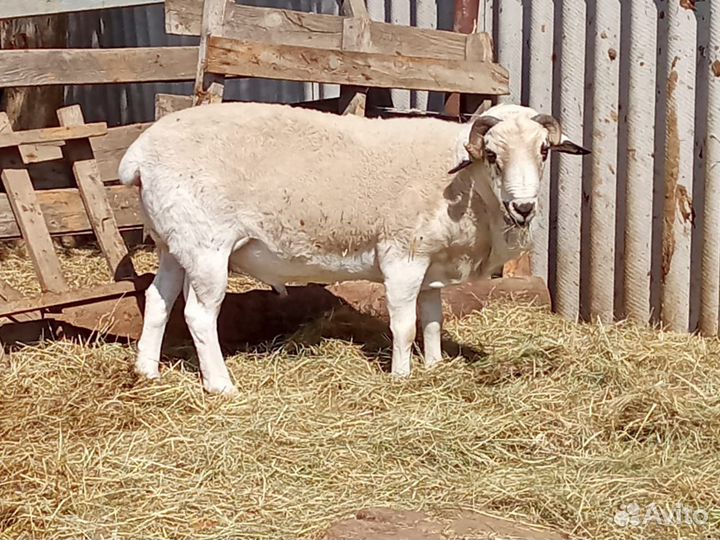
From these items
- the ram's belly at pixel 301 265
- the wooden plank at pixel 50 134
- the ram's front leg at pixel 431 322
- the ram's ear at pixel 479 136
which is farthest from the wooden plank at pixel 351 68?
the ram's front leg at pixel 431 322

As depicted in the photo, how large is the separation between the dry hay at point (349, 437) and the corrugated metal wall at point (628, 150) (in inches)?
23.6

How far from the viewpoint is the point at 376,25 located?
7031 millimetres

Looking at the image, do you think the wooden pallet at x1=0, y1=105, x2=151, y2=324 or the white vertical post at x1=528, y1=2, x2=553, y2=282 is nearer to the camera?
the wooden pallet at x1=0, y1=105, x2=151, y2=324

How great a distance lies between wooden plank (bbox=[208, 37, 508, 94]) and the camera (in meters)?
6.24

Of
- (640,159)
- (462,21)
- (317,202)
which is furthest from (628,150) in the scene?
(317,202)

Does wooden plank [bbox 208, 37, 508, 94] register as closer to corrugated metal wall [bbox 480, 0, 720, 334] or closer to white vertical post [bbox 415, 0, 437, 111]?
corrugated metal wall [bbox 480, 0, 720, 334]

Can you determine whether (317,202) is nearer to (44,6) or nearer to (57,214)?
(57,214)

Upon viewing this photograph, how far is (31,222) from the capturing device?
6.16 meters

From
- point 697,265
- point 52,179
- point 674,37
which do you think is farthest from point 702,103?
point 52,179

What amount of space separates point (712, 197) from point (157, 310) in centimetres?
356

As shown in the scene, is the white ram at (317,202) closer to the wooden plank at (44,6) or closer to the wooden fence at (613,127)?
the wooden fence at (613,127)

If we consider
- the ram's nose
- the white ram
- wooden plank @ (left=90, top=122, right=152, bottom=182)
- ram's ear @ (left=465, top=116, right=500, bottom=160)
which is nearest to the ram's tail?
the white ram

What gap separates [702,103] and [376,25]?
218cm

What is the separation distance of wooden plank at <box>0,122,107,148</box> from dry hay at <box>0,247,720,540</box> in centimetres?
118
